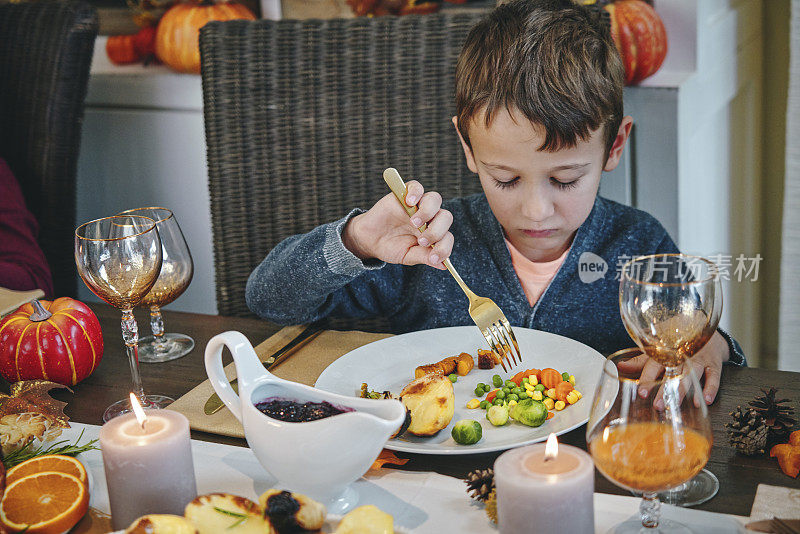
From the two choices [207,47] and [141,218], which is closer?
[141,218]

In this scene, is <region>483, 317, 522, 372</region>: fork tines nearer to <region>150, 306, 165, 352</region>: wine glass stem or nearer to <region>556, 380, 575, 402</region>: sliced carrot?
<region>556, 380, 575, 402</region>: sliced carrot

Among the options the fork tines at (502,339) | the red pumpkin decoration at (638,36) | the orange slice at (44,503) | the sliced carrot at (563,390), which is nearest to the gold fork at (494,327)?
the fork tines at (502,339)

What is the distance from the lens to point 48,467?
2.60ft

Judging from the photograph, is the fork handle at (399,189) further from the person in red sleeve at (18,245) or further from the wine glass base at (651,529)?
the person in red sleeve at (18,245)

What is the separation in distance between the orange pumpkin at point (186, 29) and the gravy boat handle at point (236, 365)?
177cm

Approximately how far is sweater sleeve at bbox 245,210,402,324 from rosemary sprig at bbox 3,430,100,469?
438mm

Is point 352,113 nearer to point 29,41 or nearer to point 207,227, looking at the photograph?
point 29,41

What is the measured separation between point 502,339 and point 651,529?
0.44 meters

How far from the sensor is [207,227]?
2.58 meters

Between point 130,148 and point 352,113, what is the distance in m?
1.29

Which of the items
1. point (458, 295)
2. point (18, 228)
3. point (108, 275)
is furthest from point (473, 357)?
point (18, 228)

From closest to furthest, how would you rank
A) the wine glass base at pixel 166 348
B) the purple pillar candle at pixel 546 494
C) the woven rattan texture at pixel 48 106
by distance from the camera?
the purple pillar candle at pixel 546 494, the wine glass base at pixel 166 348, the woven rattan texture at pixel 48 106

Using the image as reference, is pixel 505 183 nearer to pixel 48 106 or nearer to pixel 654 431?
pixel 654 431

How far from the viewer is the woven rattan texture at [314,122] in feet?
4.99
